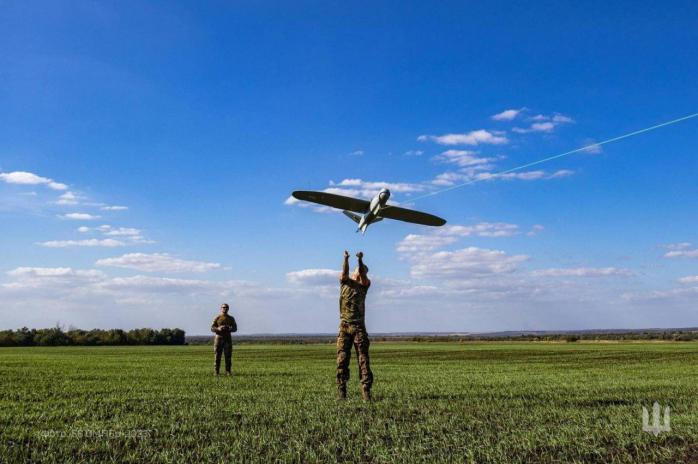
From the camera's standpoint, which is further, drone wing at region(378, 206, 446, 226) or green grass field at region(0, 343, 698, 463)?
drone wing at region(378, 206, 446, 226)

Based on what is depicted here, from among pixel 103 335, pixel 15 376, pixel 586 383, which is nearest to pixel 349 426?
pixel 586 383

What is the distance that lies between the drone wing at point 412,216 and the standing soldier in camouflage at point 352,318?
14565 millimetres

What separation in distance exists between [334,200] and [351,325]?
48.0ft

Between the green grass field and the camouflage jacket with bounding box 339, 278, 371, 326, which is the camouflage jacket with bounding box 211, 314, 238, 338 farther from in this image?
the camouflage jacket with bounding box 339, 278, 371, 326

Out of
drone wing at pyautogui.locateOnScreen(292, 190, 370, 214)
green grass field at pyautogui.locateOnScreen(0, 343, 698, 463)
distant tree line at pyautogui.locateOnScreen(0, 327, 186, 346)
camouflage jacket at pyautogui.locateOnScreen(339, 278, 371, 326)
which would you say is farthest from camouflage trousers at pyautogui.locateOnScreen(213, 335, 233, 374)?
distant tree line at pyautogui.locateOnScreen(0, 327, 186, 346)

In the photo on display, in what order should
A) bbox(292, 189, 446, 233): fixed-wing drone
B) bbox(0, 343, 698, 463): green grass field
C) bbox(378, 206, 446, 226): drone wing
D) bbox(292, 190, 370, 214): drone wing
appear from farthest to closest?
bbox(378, 206, 446, 226): drone wing, bbox(292, 190, 370, 214): drone wing, bbox(292, 189, 446, 233): fixed-wing drone, bbox(0, 343, 698, 463): green grass field

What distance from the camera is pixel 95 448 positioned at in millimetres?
7125

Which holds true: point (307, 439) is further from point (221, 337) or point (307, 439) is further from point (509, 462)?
point (221, 337)

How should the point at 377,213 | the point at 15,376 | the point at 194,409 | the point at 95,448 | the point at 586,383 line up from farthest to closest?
1. the point at 377,213
2. the point at 15,376
3. the point at 586,383
4. the point at 194,409
5. the point at 95,448

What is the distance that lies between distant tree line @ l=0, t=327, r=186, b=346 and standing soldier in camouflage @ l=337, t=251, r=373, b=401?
84290 millimetres

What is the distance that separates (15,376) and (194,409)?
11.6m

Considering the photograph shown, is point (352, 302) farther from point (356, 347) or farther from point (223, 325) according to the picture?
point (223, 325)

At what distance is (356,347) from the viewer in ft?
38.2

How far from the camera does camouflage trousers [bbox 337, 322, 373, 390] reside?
1141 cm
